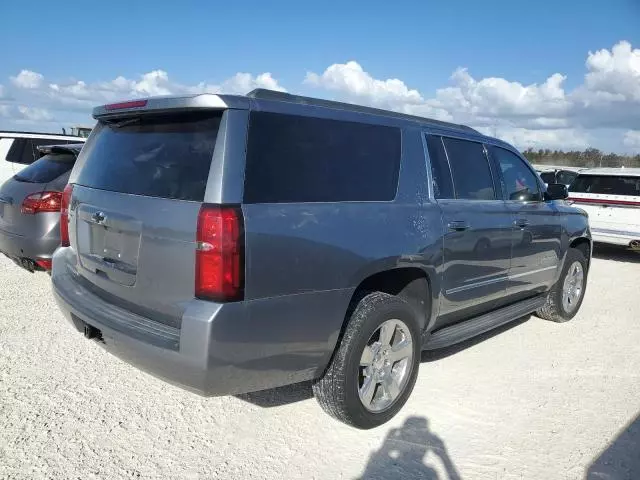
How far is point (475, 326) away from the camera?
4219mm

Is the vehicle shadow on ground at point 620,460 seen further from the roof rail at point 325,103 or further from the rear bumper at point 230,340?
the roof rail at point 325,103

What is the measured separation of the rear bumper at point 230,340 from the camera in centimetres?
246

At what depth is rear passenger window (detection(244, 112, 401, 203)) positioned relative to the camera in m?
2.64

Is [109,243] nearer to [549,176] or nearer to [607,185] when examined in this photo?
[607,185]

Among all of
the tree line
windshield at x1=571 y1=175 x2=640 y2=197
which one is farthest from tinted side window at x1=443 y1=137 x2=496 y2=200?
the tree line

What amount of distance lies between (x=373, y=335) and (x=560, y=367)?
2.19 meters

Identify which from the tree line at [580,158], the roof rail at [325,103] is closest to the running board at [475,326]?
the roof rail at [325,103]

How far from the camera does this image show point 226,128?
8.41ft

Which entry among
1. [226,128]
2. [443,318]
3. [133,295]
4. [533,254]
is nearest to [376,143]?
[226,128]

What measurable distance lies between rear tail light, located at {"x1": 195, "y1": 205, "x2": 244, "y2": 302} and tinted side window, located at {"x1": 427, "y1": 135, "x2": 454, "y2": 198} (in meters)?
1.79

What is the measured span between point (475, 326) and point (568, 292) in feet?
7.65

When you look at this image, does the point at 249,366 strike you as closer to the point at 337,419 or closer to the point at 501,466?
the point at 337,419

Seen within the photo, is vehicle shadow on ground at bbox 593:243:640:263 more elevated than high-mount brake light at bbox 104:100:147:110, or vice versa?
high-mount brake light at bbox 104:100:147:110

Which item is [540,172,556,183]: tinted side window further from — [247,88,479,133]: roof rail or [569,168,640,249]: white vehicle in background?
[247,88,479,133]: roof rail
